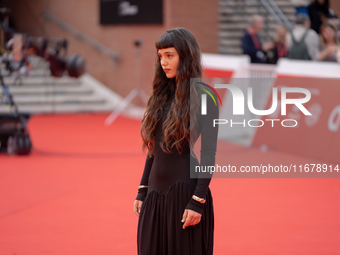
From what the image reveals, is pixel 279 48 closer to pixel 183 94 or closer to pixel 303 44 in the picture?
pixel 303 44

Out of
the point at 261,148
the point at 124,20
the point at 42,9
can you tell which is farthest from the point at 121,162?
the point at 42,9

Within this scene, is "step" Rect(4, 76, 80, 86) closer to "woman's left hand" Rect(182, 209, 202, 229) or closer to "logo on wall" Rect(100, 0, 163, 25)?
"logo on wall" Rect(100, 0, 163, 25)

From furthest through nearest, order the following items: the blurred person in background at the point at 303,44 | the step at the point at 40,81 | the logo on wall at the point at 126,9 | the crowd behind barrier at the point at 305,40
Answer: the step at the point at 40,81 → the logo on wall at the point at 126,9 → the blurred person in background at the point at 303,44 → the crowd behind barrier at the point at 305,40

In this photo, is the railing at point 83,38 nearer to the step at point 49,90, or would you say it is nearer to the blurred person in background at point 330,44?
the step at point 49,90

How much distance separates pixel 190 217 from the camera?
2.67 meters

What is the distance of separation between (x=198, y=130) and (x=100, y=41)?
43.8 feet

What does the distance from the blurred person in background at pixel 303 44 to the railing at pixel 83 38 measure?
7.01m

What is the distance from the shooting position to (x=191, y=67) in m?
2.73

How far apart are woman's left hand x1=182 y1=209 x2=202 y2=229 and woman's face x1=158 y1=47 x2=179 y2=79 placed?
0.75 meters

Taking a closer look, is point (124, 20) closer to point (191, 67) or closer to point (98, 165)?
point (98, 165)

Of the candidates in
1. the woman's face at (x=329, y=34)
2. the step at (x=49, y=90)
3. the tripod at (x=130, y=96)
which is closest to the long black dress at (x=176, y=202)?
the woman's face at (x=329, y=34)

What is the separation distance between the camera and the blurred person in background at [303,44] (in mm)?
9281

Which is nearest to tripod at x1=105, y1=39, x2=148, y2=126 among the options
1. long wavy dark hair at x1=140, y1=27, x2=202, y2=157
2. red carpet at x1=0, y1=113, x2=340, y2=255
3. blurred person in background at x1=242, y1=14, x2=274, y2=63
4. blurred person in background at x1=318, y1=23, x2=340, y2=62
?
blurred person in background at x1=242, y1=14, x2=274, y2=63

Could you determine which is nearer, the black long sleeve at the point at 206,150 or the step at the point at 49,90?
the black long sleeve at the point at 206,150
